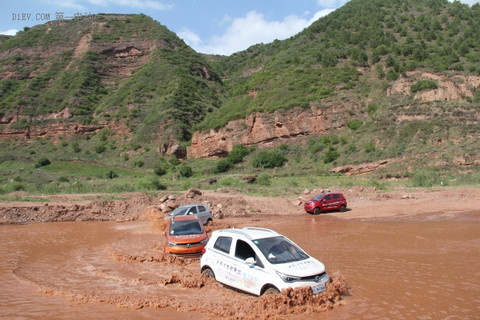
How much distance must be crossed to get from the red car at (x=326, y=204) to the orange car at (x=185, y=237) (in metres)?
11.0

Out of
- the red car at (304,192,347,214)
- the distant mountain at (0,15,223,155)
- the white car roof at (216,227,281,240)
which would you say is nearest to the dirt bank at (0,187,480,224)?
the red car at (304,192,347,214)

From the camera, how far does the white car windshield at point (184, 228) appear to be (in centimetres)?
1175

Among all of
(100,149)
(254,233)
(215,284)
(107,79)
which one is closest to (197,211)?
(215,284)

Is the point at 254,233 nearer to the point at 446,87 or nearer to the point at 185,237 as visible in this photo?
the point at 185,237

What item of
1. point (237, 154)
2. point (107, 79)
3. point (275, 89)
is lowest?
point (237, 154)

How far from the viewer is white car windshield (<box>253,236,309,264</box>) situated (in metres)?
7.21

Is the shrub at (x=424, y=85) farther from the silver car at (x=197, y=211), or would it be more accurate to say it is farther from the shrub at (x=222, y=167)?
the silver car at (x=197, y=211)

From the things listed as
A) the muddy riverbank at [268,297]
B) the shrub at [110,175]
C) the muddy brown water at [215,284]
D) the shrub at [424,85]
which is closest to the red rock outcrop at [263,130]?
the shrub at [424,85]

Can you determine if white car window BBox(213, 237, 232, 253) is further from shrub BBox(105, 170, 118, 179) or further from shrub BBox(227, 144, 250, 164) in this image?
shrub BBox(105, 170, 118, 179)

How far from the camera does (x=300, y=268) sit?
694cm

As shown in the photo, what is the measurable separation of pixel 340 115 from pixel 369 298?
44882mm

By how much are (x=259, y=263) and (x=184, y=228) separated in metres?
5.29

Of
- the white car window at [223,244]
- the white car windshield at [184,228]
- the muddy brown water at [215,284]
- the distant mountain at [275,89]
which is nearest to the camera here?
the muddy brown water at [215,284]

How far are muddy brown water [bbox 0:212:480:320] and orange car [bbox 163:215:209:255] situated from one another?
427 mm
